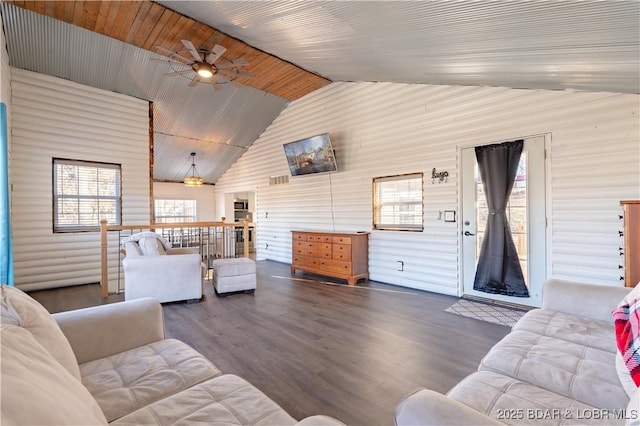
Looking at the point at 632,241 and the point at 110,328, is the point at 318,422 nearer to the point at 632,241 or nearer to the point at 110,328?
the point at 110,328

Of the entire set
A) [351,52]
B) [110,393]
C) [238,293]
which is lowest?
[238,293]

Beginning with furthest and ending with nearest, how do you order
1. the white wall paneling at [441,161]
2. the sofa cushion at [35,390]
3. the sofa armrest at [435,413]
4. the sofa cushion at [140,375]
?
1. the white wall paneling at [441,161]
2. the sofa cushion at [140,375]
3. the sofa armrest at [435,413]
4. the sofa cushion at [35,390]

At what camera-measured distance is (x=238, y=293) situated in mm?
4719

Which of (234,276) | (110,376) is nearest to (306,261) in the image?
(234,276)

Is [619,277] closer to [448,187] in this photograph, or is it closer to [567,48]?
[448,187]

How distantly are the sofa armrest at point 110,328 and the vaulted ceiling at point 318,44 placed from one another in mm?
2902

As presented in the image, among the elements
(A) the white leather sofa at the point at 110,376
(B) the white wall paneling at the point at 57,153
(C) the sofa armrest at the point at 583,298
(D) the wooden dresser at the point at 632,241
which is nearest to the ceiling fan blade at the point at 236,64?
(B) the white wall paneling at the point at 57,153

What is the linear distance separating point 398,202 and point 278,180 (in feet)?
11.8

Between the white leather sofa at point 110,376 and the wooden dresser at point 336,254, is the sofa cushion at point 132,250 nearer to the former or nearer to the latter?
the white leather sofa at point 110,376

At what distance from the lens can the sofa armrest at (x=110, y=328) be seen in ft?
5.29

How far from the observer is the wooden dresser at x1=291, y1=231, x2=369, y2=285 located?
5.40m

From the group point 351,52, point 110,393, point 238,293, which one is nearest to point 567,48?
point 351,52

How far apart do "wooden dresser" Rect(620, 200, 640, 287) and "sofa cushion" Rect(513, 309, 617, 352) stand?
41.9 inches

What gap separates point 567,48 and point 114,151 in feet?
23.2
